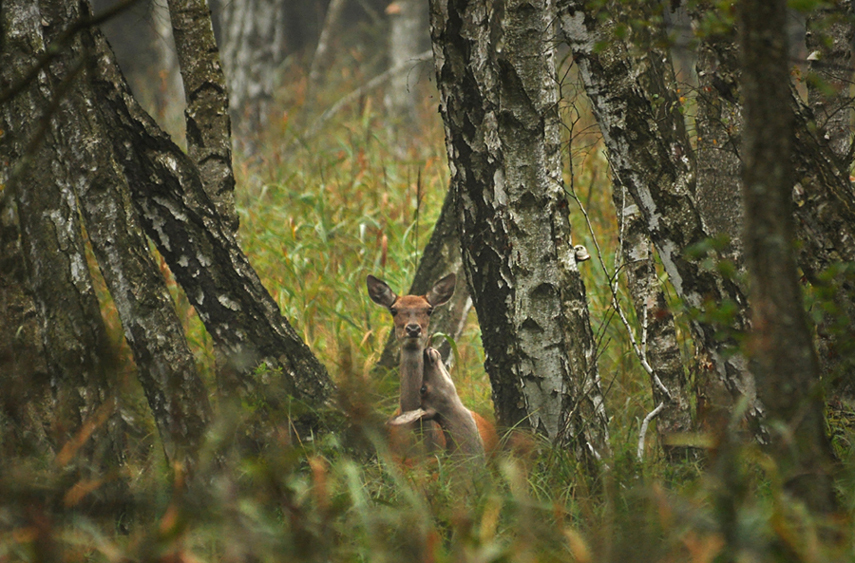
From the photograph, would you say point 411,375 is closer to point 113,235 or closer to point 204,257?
point 204,257

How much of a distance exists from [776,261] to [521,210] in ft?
6.66

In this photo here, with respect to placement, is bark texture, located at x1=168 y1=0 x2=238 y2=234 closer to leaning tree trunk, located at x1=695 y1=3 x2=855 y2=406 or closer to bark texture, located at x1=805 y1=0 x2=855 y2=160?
leaning tree trunk, located at x1=695 y1=3 x2=855 y2=406

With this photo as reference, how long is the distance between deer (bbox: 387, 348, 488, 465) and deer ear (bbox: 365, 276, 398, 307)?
0.62 m

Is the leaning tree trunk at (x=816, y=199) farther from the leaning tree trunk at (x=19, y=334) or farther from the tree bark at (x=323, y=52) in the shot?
the tree bark at (x=323, y=52)

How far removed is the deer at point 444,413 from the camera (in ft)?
16.1

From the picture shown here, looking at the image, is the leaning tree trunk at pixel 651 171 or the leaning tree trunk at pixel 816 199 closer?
the leaning tree trunk at pixel 651 171

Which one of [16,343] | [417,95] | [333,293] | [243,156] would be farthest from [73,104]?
[417,95]

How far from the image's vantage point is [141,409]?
5801 mm

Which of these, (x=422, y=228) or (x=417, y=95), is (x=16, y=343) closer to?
(x=422, y=228)

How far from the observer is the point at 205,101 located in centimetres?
518

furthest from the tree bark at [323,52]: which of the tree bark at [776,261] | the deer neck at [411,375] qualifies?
the tree bark at [776,261]

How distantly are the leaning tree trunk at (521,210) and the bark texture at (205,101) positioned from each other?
1.47 metres

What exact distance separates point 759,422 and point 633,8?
1.83m

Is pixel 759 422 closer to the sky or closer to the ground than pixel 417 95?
closer to the ground
